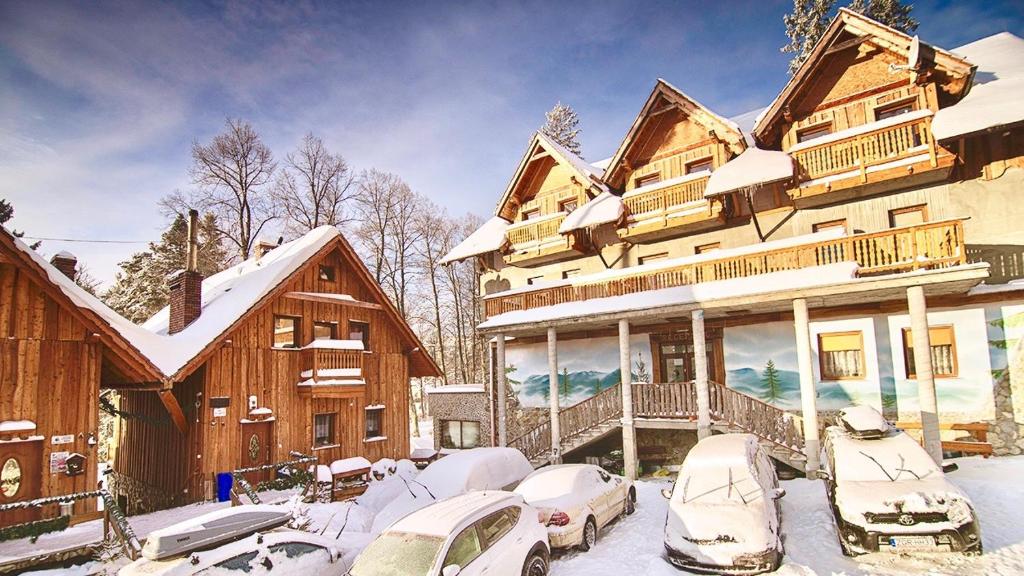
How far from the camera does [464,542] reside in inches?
285

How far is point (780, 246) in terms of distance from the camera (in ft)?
48.7

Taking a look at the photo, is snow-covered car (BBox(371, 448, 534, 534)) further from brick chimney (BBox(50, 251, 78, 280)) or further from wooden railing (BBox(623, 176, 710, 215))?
brick chimney (BBox(50, 251, 78, 280))

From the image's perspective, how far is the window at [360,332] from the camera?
69.2ft

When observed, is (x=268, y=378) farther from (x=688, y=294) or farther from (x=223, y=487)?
(x=688, y=294)

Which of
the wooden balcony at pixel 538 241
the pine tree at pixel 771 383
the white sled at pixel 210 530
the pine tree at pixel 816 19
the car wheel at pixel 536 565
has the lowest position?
the car wheel at pixel 536 565

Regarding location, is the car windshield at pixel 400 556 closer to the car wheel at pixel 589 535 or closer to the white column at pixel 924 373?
the car wheel at pixel 589 535

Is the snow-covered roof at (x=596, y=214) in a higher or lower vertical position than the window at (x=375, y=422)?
higher

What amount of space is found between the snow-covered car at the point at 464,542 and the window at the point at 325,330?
42.9ft

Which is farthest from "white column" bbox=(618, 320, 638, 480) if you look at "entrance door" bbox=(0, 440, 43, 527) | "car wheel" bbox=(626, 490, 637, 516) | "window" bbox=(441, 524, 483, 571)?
"entrance door" bbox=(0, 440, 43, 527)

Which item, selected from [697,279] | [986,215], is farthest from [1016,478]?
[697,279]

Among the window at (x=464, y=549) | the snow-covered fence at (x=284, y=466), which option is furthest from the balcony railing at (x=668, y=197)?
the window at (x=464, y=549)

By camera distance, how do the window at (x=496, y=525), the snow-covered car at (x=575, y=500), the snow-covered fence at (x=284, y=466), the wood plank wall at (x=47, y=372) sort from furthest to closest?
the snow-covered fence at (x=284, y=466), the wood plank wall at (x=47, y=372), the snow-covered car at (x=575, y=500), the window at (x=496, y=525)

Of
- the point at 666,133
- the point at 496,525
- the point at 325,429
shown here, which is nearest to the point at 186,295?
the point at 325,429

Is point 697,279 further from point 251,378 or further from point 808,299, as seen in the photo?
point 251,378
